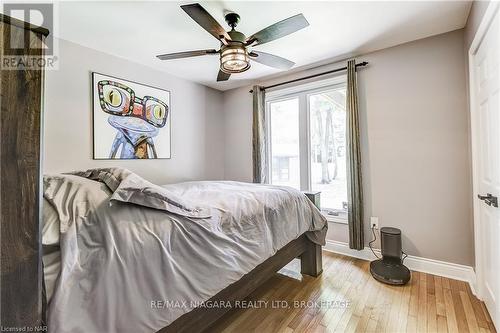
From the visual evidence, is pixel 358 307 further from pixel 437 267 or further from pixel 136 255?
pixel 136 255

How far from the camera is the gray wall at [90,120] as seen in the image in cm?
227

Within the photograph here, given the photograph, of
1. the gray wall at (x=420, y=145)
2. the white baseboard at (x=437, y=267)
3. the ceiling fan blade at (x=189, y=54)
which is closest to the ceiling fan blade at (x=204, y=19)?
the ceiling fan blade at (x=189, y=54)

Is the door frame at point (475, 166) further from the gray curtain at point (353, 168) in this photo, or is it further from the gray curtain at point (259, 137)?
the gray curtain at point (259, 137)

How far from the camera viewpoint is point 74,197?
972 millimetres

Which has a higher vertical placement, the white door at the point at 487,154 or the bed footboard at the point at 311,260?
the white door at the point at 487,154

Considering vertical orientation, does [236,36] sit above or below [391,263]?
above

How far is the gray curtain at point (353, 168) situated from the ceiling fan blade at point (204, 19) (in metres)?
1.66

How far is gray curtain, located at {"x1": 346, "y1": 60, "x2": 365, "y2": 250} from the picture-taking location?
2629 mm

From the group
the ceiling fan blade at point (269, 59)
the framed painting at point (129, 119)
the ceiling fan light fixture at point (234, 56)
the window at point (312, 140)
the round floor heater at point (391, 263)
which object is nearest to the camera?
the ceiling fan light fixture at point (234, 56)

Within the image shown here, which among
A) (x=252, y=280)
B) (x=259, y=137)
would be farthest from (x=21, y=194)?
(x=259, y=137)

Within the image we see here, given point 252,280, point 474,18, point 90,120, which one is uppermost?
point 474,18

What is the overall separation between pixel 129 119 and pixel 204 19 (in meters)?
1.79

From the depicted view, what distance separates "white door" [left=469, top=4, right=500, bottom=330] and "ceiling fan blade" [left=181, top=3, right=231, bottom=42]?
1709 mm

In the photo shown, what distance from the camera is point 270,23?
2107 mm
